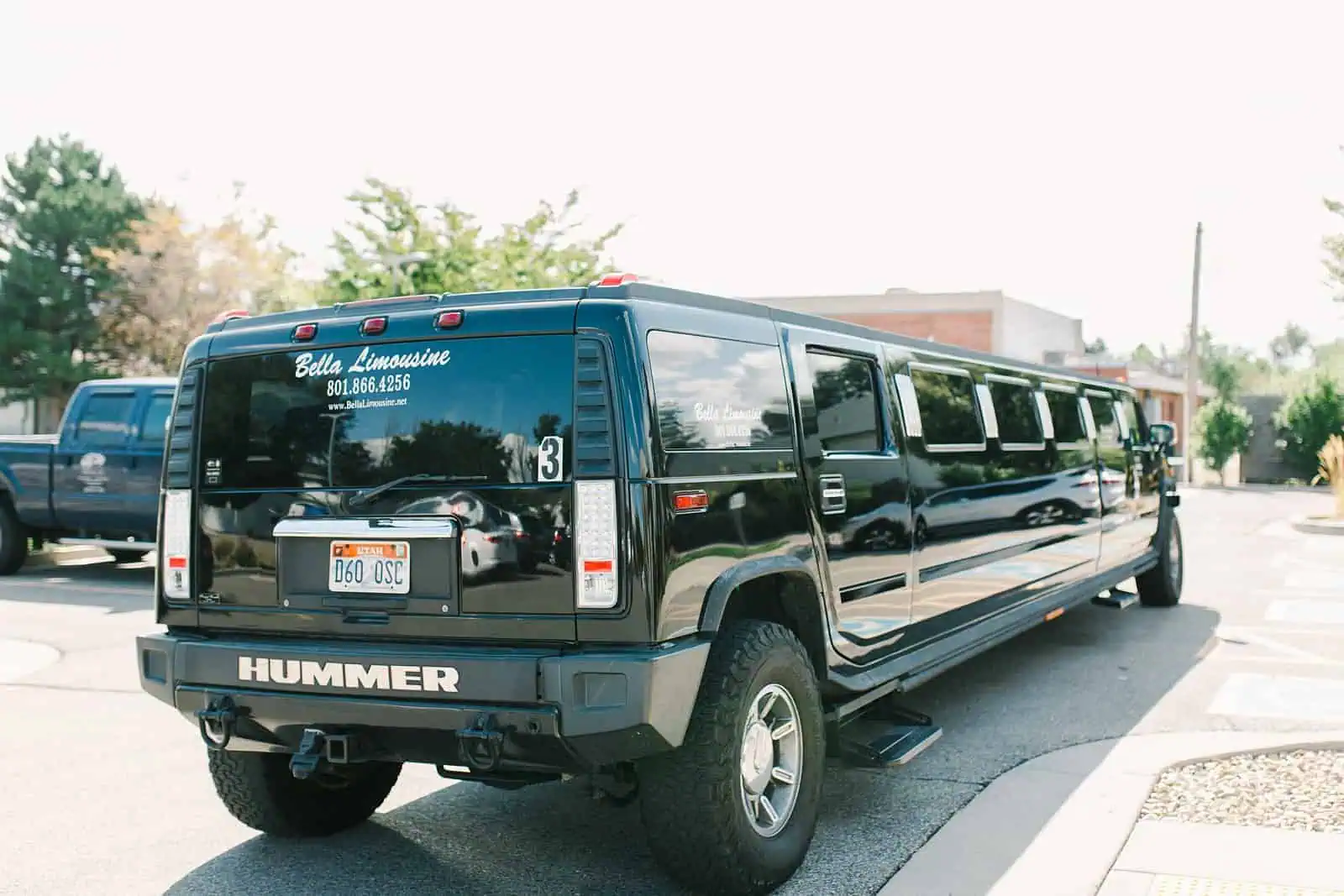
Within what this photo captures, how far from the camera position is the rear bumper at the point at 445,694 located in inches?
153

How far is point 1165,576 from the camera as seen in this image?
36.1ft

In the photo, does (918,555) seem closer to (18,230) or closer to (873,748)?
(873,748)

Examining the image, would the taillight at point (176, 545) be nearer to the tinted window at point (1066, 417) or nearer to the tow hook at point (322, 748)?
the tow hook at point (322, 748)

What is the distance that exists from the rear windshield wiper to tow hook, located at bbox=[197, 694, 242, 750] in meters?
0.81

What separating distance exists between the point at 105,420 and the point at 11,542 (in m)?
1.86

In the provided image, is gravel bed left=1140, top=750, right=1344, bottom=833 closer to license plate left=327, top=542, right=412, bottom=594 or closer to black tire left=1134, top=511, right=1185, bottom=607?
license plate left=327, top=542, right=412, bottom=594

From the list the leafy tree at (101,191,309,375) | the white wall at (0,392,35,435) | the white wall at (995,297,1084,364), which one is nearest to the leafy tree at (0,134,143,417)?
the leafy tree at (101,191,309,375)

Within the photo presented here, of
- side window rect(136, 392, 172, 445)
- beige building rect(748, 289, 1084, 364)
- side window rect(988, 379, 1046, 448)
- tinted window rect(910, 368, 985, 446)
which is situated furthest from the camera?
beige building rect(748, 289, 1084, 364)

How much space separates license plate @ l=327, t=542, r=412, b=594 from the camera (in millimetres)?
4250

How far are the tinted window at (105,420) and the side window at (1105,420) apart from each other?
944 centimetres

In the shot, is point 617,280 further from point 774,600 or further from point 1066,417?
point 1066,417

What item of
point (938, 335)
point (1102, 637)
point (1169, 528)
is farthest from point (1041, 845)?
point (938, 335)

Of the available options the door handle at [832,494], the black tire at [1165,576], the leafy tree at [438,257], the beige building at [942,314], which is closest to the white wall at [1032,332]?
the beige building at [942,314]

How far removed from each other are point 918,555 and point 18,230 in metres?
49.3
